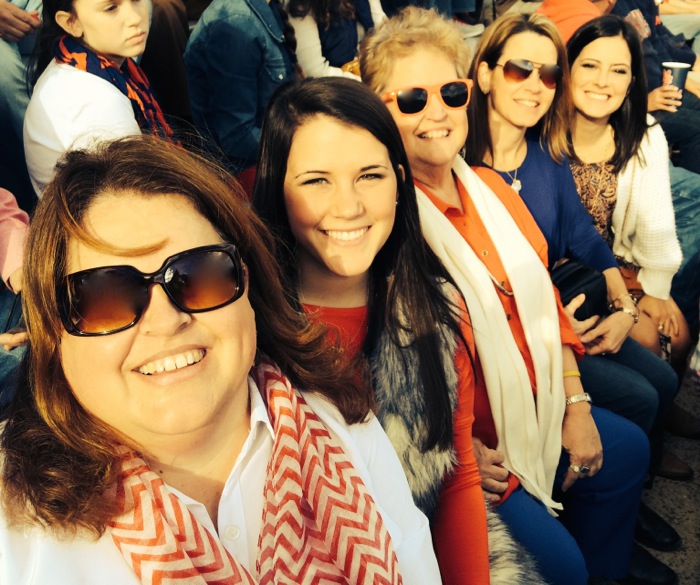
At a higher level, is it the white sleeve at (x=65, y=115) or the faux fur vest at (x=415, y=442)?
the white sleeve at (x=65, y=115)

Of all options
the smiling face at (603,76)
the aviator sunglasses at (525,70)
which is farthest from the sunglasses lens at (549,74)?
the smiling face at (603,76)

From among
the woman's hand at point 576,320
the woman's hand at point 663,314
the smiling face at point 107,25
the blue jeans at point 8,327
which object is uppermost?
the smiling face at point 107,25

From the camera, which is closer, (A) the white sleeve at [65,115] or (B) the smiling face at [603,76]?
(A) the white sleeve at [65,115]

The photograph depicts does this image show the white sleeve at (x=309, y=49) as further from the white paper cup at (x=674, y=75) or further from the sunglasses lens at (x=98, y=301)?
the sunglasses lens at (x=98, y=301)

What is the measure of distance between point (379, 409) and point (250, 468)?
521 mm

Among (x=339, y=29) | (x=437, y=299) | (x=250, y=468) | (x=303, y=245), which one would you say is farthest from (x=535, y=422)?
(x=339, y=29)

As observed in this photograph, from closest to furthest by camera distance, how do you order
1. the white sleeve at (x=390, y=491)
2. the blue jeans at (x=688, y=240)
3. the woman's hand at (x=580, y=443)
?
the white sleeve at (x=390, y=491)
the woman's hand at (x=580, y=443)
the blue jeans at (x=688, y=240)

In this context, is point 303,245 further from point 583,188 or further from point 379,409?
point 583,188

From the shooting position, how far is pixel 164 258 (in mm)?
1151

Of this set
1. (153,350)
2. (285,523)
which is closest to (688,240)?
(285,523)

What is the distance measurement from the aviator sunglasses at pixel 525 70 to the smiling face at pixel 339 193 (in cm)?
124

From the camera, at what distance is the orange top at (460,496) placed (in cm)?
174

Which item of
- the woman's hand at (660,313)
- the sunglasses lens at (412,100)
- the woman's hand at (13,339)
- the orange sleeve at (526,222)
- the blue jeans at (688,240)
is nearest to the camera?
the woman's hand at (13,339)

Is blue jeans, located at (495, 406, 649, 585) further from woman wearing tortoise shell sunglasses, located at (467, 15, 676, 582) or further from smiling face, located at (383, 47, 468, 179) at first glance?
smiling face, located at (383, 47, 468, 179)
